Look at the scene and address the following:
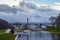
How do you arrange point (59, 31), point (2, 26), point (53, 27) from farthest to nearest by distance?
point (53, 27), point (59, 31), point (2, 26)

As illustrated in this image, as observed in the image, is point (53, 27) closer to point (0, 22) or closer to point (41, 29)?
point (41, 29)

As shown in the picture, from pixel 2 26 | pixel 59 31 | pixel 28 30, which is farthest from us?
pixel 28 30

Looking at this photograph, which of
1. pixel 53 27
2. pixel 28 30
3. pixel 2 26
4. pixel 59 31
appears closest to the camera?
pixel 2 26

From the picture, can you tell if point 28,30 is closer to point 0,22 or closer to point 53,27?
point 53,27

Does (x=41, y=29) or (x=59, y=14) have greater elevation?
(x=59, y=14)

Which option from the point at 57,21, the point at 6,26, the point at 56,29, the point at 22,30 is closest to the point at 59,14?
the point at 57,21

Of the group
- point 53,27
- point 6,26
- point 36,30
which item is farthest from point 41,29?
point 6,26

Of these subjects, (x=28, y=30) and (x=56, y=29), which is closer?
(x=56, y=29)

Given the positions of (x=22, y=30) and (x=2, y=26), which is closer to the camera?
(x=2, y=26)

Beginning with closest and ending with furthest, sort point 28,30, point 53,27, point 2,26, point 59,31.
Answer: point 2,26 < point 59,31 < point 53,27 < point 28,30
